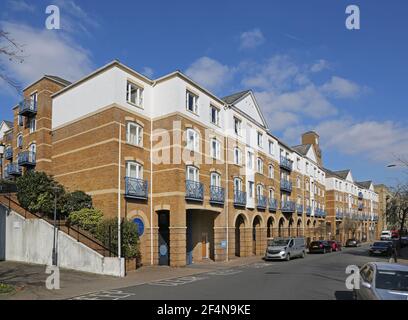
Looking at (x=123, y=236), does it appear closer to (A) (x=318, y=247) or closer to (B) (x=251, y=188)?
(B) (x=251, y=188)

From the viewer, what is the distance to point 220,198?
1200 inches

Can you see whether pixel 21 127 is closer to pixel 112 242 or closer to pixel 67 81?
pixel 67 81

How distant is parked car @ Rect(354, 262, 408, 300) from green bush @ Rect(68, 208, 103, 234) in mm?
16688

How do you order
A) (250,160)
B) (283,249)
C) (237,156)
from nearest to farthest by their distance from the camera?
1. (283,249)
2. (237,156)
3. (250,160)

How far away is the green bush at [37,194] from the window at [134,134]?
5.24 meters

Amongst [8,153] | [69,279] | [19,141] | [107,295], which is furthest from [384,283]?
[8,153]

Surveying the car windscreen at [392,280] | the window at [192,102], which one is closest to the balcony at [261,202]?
the window at [192,102]

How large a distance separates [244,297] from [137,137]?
16.0 m

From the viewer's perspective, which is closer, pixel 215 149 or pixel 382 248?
pixel 215 149

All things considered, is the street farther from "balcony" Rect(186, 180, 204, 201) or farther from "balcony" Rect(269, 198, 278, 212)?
"balcony" Rect(269, 198, 278, 212)

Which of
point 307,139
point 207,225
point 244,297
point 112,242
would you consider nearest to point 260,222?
point 207,225

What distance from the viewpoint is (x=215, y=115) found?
32.3 m

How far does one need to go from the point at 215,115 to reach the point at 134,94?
7474 millimetres

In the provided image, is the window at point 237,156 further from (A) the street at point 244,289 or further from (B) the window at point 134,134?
(A) the street at point 244,289
